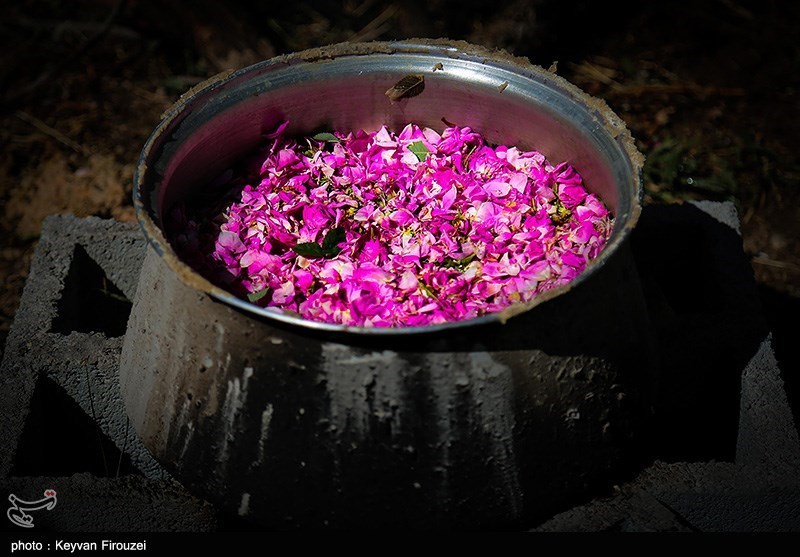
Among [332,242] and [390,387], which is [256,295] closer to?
[332,242]

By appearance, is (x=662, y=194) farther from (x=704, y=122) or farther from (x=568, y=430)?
(x=568, y=430)

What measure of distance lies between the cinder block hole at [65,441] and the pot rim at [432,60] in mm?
770

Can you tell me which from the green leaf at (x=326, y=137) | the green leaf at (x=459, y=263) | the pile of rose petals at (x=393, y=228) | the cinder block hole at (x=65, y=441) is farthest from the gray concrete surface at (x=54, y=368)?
the green leaf at (x=459, y=263)

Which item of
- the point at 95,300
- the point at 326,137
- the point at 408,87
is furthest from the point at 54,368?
the point at 408,87

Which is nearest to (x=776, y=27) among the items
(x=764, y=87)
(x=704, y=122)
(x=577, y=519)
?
(x=764, y=87)

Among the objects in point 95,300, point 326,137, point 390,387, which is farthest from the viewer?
point 95,300

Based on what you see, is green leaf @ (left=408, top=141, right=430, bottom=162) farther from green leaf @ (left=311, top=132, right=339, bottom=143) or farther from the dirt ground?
the dirt ground

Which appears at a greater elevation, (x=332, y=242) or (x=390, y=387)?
(x=332, y=242)

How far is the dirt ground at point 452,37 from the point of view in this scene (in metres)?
3.47

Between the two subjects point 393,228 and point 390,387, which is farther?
point 393,228

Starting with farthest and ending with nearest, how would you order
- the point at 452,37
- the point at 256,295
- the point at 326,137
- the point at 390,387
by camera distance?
the point at 452,37, the point at 326,137, the point at 256,295, the point at 390,387

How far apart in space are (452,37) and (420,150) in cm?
213

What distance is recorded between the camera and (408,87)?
6.73ft

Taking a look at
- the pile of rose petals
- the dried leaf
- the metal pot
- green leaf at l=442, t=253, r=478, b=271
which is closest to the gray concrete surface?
the metal pot
